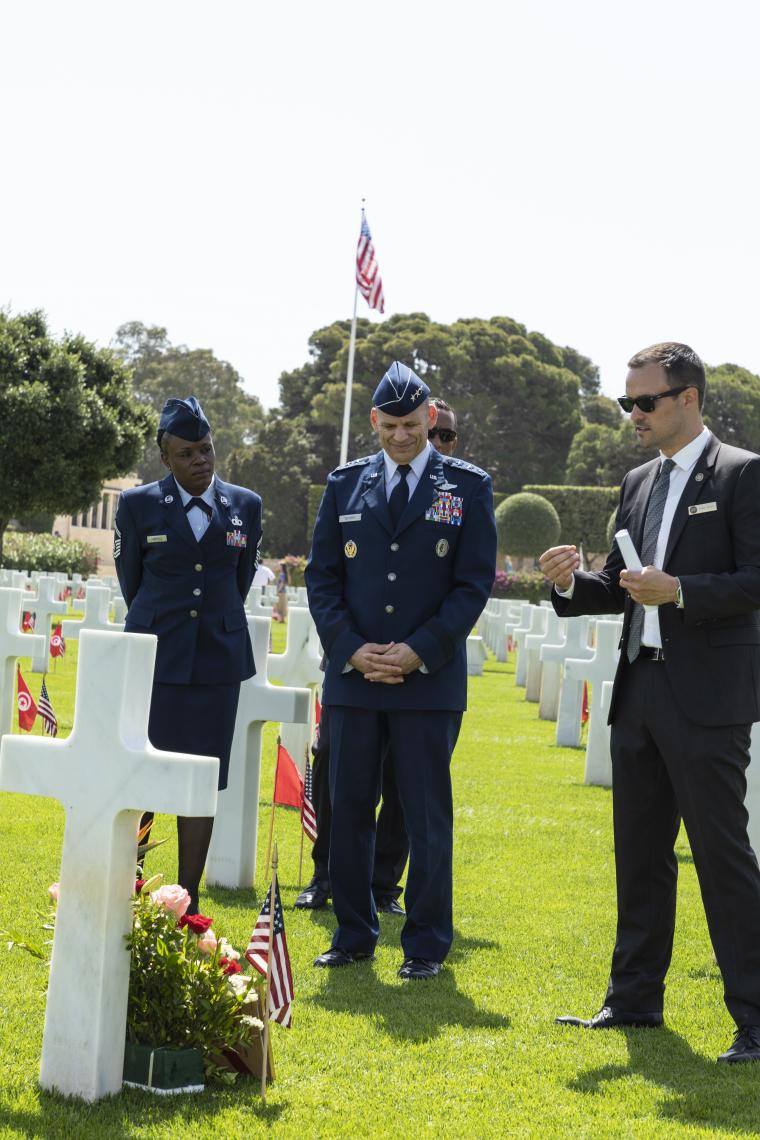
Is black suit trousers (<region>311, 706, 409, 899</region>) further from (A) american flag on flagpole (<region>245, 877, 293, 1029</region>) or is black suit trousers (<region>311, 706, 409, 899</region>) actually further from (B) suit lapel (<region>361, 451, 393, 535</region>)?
(A) american flag on flagpole (<region>245, 877, 293, 1029</region>)

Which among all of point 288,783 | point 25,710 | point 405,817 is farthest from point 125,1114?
point 25,710

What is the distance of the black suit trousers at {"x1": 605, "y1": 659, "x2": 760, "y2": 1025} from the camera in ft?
14.1

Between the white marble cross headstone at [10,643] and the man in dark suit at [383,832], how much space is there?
9.38 ft

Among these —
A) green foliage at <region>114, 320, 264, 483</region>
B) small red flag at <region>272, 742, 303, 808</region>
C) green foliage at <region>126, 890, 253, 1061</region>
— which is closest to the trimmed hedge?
small red flag at <region>272, 742, 303, 808</region>

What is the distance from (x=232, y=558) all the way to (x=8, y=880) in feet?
6.07

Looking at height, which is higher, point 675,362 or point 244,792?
point 675,362

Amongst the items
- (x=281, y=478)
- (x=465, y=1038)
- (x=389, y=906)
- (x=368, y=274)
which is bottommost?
→ (x=389, y=906)

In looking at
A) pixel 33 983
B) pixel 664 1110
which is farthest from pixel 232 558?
pixel 664 1110

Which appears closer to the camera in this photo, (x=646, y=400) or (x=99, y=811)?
(x=99, y=811)

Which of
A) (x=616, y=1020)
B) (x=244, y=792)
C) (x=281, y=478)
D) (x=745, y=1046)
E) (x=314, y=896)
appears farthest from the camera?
(x=281, y=478)

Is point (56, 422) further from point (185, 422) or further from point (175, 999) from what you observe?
point (175, 999)

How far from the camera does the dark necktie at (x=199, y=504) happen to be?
Result: 17.9ft

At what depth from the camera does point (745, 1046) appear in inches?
166

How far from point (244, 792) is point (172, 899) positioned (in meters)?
2.47
